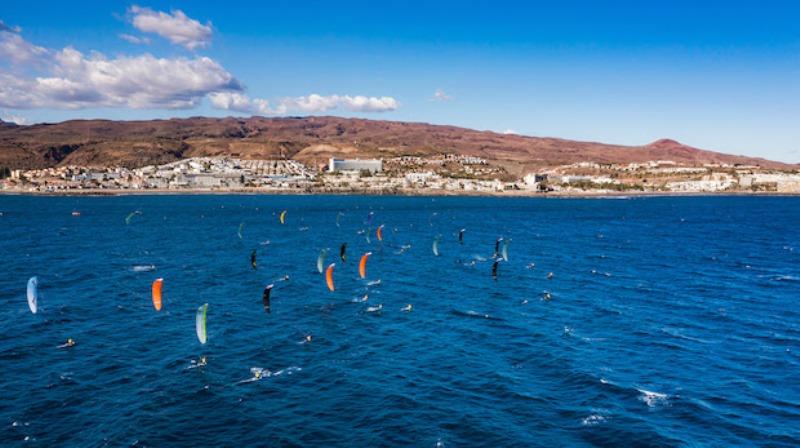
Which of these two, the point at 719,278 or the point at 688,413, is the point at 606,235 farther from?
the point at 688,413

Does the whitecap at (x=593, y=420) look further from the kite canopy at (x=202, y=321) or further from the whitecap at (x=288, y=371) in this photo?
the kite canopy at (x=202, y=321)

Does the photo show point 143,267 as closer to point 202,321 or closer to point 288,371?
point 202,321

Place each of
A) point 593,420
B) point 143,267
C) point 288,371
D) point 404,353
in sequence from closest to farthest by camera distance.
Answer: point 593,420, point 288,371, point 404,353, point 143,267

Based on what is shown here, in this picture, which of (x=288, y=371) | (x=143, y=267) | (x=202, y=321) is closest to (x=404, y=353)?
(x=288, y=371)

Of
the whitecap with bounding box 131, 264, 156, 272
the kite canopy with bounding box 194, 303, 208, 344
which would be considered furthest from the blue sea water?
the kite canopy with bounding box 194, 303, 208, 344

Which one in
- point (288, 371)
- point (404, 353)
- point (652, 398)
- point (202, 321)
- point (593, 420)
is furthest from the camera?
point (404, 353)

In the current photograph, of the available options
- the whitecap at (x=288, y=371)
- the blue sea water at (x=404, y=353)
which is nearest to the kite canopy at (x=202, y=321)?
the blue sea water at (x=404, y=353)

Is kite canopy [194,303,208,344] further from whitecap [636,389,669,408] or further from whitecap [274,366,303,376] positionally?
whitecap [636,389,669,408]

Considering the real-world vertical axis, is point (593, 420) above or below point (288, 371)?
below
